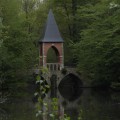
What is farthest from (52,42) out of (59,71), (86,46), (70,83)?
(86,46)

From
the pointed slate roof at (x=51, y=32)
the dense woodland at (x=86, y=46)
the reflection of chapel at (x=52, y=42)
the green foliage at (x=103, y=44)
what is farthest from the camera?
the pointed slate roof at (x=51, y=32)

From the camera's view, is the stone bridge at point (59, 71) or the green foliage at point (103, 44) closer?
the green foliage at point (103, 44)

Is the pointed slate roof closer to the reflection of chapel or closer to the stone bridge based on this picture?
the reflection of chapel

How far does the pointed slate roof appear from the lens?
1532 inches

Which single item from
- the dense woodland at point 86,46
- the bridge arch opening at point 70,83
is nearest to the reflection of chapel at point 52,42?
the bridge arch opening at point 70,83

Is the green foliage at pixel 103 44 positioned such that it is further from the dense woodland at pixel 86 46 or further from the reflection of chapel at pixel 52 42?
the reflection of chapel at pixel 52 42

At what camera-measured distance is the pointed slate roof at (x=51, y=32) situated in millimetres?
38906

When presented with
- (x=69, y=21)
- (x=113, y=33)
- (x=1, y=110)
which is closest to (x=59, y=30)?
(x=69, y=21)

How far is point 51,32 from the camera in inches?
1544

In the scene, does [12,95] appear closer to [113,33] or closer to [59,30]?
[113,33]

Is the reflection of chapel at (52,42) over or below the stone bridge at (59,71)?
over

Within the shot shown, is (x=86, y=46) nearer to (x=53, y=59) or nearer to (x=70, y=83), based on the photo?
(x=70, y=83)

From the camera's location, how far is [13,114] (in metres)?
17.5

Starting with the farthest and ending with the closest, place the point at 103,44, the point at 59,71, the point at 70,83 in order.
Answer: the point at 70,83 < the point at 59,71 < the point at 103,44
